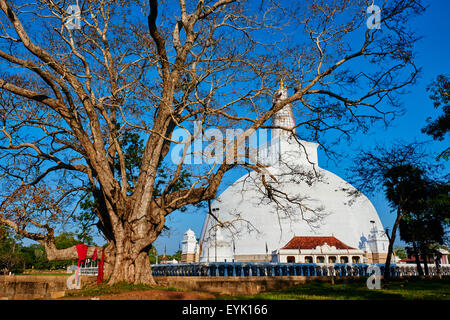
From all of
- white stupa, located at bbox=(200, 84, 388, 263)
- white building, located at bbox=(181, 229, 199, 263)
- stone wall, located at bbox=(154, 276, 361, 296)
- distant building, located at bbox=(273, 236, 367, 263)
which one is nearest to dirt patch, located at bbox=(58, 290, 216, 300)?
stone wall, located at bbox=(154, 276, 361, 296)

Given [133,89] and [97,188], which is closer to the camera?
[133,89]

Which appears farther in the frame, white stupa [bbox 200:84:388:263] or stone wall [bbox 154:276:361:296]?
white stupa [bbox 200:84:388:263]

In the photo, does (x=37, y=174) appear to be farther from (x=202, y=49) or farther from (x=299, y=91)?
(x=299, y=91)

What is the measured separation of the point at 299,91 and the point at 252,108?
5.27 feet

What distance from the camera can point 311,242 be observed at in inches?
1216

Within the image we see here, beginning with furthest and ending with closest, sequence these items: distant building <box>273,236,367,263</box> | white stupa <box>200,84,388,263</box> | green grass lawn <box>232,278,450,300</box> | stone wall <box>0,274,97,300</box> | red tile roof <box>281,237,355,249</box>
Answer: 1. white stupa <box>200,84,388,263</box>
2. red tile roof <box>281,237,355,249</box>
3. distant building <box>273,236,367,263</box>
4. stone wall <box>0,274,97,300</box>
5. green grass lawn <box>232,278,450,300</box>

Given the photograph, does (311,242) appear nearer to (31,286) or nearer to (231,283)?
(231,283)

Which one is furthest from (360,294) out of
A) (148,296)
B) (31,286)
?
(31,286)

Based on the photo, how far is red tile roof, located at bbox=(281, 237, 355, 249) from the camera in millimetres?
30234

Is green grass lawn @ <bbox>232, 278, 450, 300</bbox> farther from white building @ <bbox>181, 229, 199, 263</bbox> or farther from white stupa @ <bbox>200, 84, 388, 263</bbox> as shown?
white building @ <bbox>181, 229, 199, 263</bbox>

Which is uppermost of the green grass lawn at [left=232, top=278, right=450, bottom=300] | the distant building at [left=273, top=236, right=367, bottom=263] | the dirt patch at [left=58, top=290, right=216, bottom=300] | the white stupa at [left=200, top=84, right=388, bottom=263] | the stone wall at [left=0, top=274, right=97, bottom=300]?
the white stupa at [left=200, top=84, right=388, bottom=263]

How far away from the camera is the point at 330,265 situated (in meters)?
22.4
